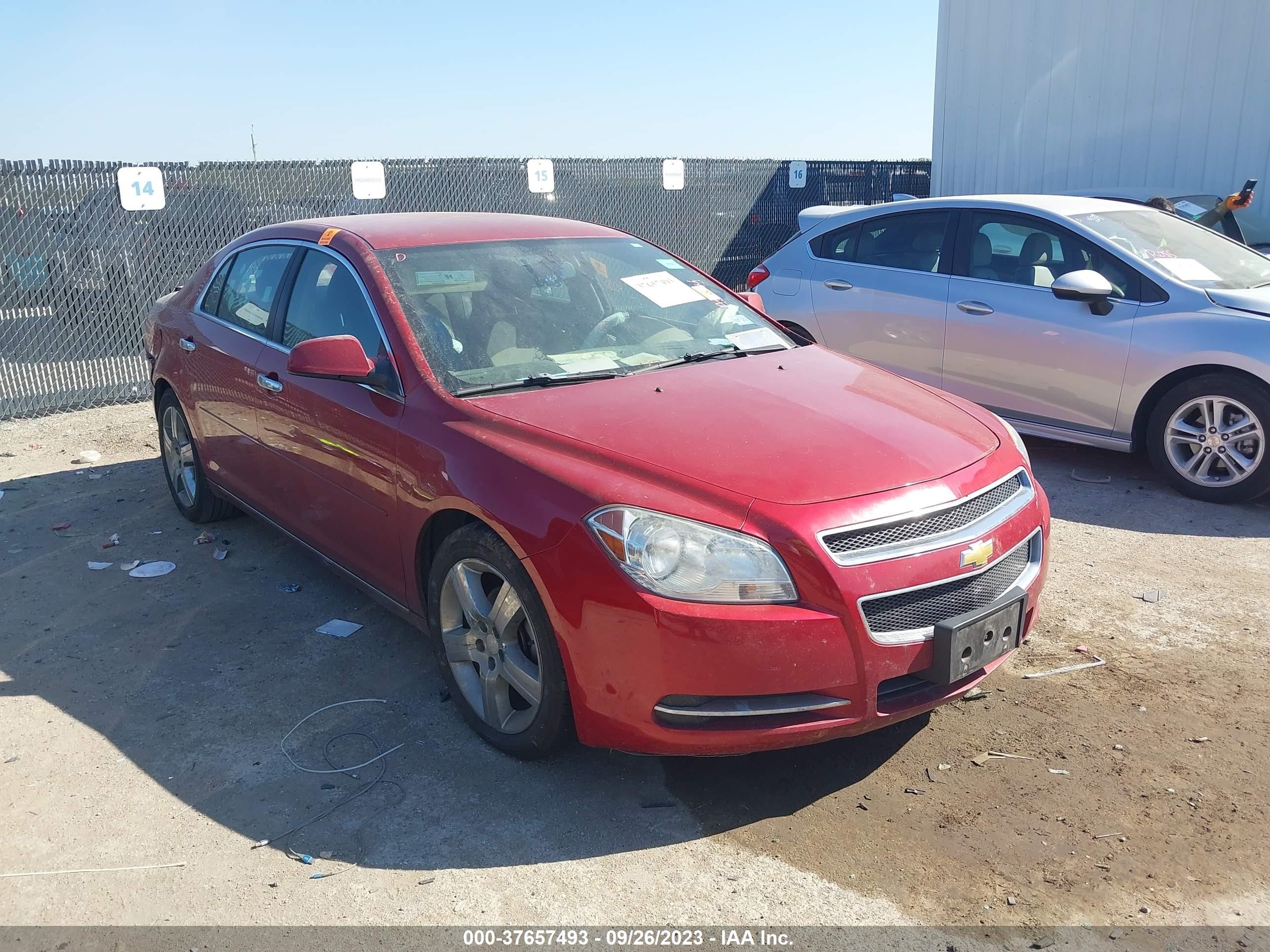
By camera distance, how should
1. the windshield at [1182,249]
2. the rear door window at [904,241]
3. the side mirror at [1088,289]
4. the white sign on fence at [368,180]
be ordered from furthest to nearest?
the white sign on fence at [368,180] < the rear door window at [904,241] < the windshield at [1182,249] < the side mirror at [1088,289]

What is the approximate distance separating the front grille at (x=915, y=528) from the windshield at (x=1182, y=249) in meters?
3.79

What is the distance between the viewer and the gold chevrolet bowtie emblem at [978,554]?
123 inches

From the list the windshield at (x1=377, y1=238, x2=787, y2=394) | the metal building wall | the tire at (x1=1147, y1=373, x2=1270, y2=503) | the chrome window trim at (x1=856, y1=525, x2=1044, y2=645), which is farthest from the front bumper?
the metal building wall

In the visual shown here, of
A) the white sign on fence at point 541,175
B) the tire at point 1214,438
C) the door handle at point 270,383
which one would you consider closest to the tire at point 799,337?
the door handle at point 270,383

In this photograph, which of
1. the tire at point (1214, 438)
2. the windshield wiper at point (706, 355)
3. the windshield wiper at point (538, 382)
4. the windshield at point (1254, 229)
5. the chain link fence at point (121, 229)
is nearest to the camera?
the windshield wiper at point (538, 382)

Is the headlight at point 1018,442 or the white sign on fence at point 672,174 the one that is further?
the white sign on fence at point 672,174

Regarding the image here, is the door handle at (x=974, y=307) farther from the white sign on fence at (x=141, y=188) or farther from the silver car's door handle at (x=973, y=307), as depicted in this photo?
the white sign on fence at (x=141, y=188)

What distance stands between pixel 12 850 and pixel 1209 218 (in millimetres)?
9700

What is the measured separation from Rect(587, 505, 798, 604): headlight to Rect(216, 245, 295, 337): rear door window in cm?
268

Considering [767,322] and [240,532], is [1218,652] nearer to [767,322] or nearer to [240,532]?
[767,322]

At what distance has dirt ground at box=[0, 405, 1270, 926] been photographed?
2850mm

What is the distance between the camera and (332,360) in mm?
3840

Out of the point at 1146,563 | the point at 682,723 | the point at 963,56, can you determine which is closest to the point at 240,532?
the point at 682,723

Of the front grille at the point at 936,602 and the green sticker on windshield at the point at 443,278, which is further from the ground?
the green sticker on windshield at the point at 443,278
